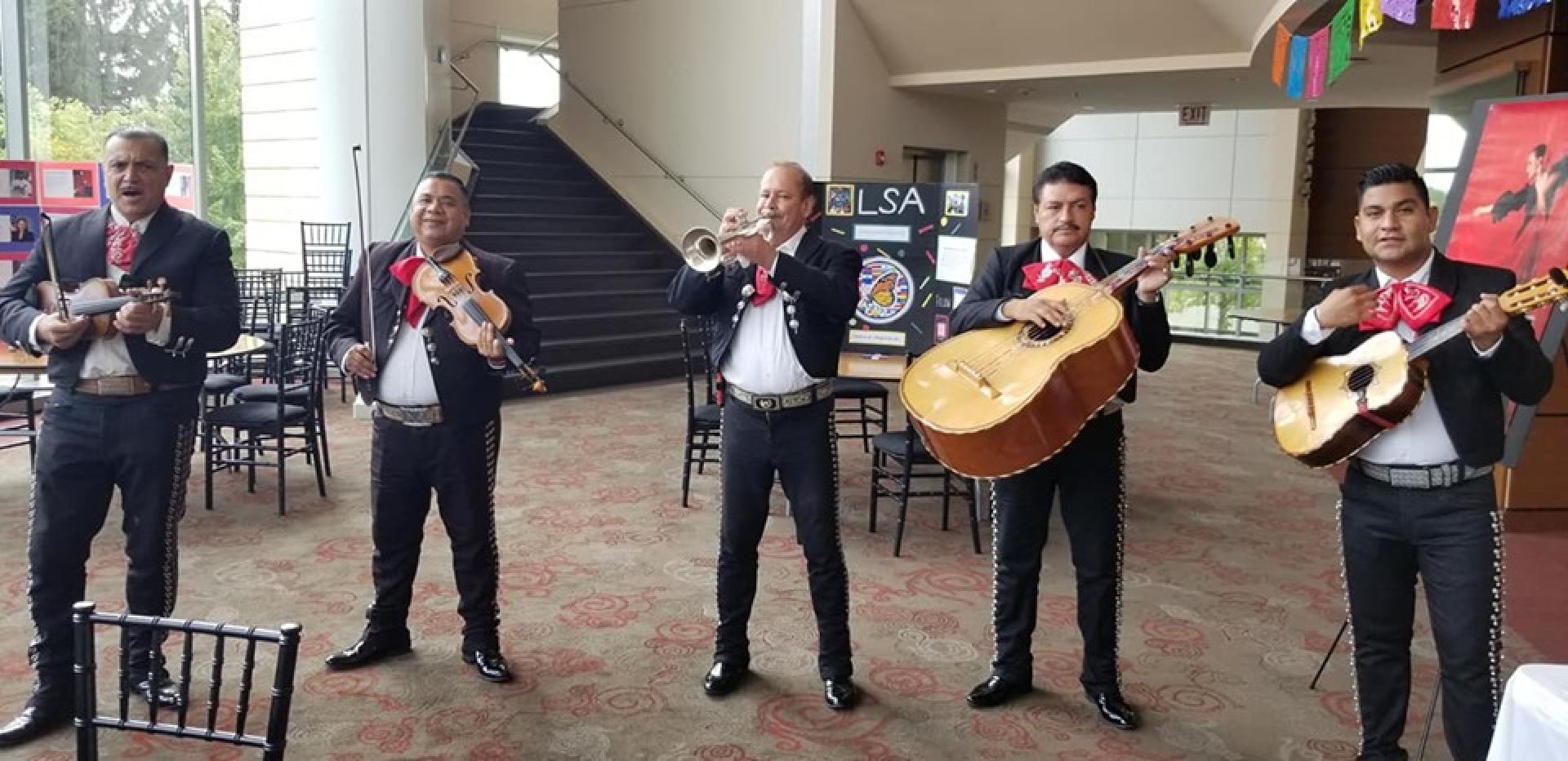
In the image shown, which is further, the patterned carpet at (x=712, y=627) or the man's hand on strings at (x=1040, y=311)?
the patterned carpet at (x=712, y=627)

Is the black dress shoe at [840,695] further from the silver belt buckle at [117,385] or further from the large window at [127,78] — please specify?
the large window at [127,78]

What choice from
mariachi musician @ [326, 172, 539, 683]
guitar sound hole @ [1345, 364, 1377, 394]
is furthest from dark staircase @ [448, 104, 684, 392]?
guitar sound hole @ [1345, 364, 1377, 394]

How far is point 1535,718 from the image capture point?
4.83ft

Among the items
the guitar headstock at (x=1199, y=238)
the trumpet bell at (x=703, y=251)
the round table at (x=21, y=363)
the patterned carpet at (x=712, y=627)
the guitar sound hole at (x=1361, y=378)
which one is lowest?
the patterned carpet at (x=712, y=627)

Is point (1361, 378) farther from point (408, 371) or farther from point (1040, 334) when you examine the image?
point (408, 371)

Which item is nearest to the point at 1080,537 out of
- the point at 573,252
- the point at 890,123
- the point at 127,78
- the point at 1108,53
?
the point at 1108,53

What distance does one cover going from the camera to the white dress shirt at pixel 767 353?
3.13 metres

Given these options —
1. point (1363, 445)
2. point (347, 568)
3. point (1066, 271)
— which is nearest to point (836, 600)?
point (1066, 271)

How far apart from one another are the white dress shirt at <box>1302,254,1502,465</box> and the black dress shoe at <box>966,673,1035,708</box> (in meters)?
1.26

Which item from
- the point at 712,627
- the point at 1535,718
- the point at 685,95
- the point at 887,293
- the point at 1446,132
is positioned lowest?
the point at 712,627

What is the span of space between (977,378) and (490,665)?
179 centimetres

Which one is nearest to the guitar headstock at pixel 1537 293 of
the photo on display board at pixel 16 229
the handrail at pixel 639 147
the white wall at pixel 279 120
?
the photo on display board at pixel 16 229

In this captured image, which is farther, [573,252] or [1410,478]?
[573,252]

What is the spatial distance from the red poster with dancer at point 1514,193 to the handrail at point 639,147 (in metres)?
7.61
